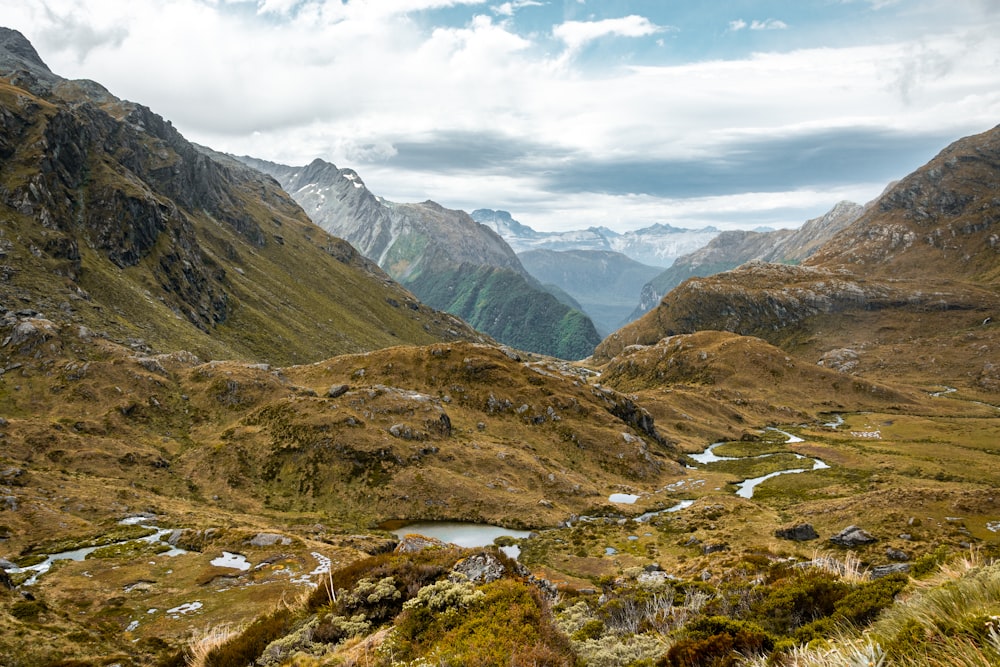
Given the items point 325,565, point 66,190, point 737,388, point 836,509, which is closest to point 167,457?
point 325,565

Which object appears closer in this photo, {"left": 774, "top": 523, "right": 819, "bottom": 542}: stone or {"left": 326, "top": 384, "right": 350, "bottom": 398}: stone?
{"left": 774, "top": 523, "right": 819, "bottom": 542}: stone

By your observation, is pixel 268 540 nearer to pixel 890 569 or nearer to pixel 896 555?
pixel 890 569

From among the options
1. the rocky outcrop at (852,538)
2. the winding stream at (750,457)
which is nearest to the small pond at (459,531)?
the rocky outcrop at (852,538)

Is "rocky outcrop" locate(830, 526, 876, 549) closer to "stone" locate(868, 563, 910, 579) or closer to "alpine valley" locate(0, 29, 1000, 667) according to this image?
"alpine valley" locate(0, 29, 1000, 667)

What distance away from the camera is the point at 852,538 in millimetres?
53656

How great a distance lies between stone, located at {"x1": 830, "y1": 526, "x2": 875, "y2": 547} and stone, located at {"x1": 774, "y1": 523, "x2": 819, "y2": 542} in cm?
441

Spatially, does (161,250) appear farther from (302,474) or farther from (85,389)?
(302,474)

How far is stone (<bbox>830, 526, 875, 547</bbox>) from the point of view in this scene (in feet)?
173

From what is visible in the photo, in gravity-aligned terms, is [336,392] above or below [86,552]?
above

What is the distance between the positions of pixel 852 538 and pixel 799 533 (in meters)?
6.86

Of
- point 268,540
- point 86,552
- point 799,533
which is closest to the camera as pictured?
point 86,552

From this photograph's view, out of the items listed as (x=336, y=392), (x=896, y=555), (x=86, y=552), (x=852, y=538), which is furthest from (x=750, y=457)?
(x=86, y=552)

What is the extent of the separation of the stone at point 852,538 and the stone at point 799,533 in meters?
4.41

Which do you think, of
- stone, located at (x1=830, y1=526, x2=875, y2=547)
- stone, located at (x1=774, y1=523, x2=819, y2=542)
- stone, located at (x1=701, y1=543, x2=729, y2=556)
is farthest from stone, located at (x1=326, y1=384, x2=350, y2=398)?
stone, located at (x1=830, y1=526, x2=875, y2=547)
